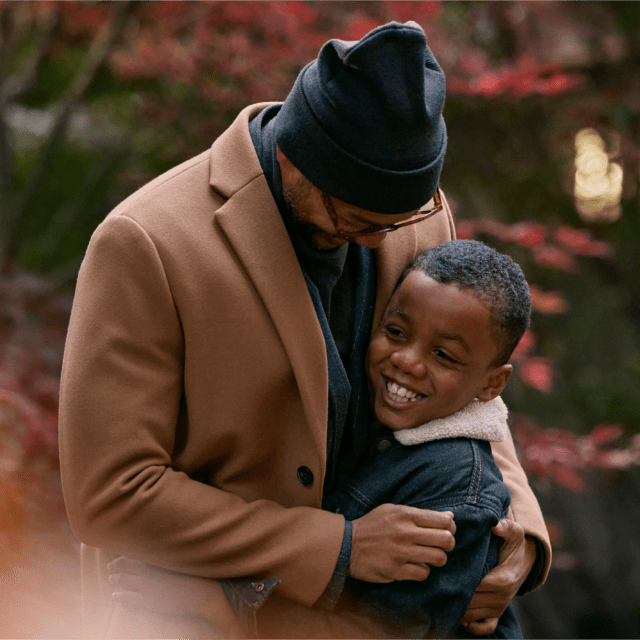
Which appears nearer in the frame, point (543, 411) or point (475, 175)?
point (475, 175)

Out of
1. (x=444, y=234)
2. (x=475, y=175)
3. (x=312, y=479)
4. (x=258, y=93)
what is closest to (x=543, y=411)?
(x=475, y=175)

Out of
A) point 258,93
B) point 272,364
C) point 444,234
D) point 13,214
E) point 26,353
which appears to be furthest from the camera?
point 13,214

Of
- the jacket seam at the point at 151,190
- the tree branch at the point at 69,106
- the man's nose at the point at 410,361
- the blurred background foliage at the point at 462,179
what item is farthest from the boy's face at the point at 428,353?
the tree branch at the point at 69,106

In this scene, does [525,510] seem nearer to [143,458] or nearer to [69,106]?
[143,458]

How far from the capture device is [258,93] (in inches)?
146

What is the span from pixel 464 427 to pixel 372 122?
37.1 inches

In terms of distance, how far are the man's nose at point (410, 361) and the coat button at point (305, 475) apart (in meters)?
0.40

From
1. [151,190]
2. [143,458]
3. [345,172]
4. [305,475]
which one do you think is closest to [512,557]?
[305,475]

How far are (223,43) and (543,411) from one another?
4759 mm

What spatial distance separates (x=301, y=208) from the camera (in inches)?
75.8

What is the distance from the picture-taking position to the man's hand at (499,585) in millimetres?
2053

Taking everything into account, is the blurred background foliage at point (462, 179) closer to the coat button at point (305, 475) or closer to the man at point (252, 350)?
the man at point (252, 350)

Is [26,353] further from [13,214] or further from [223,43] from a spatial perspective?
[223,43]

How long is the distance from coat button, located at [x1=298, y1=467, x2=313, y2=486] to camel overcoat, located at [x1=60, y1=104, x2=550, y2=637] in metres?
0.02
